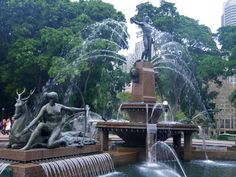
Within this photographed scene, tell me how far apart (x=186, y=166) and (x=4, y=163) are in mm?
7377

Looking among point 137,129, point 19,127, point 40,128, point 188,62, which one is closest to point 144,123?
point 137,129

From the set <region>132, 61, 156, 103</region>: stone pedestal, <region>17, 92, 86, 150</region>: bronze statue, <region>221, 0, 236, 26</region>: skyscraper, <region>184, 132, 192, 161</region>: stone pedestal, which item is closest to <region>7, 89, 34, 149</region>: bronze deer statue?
<region>17, 92, 86, 150</region>: bronze statue

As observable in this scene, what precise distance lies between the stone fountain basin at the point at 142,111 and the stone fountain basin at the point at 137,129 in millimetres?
922

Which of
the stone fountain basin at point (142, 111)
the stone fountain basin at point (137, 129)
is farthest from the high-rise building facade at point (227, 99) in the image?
the stone fountain basin at point (137, 129)

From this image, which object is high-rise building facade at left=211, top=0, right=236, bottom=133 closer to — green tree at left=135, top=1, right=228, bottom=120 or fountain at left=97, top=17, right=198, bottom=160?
green tree at left=135, top=1, right=228, bottom=120

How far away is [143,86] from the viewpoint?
17.7 m

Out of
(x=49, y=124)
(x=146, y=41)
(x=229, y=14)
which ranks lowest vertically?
(x=49, y=124)

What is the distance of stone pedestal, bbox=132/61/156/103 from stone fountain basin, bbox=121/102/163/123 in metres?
0.54

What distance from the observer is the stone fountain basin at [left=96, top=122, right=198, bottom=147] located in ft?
50.3

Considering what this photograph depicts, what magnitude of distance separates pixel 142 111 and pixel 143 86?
4.26 ft

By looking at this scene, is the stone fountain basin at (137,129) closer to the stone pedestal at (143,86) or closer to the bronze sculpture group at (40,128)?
the stone pedestal at (143,86)

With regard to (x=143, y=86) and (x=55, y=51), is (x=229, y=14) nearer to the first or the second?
(x=55, y=51)

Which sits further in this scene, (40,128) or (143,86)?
(143,86)

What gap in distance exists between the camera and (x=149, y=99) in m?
17.7
